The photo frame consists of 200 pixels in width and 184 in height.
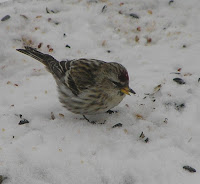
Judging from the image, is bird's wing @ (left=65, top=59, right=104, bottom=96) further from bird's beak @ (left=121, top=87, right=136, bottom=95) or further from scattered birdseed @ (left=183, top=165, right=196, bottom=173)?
scattered birdseed @ (left=183, top=165, right=196, bottom=173)

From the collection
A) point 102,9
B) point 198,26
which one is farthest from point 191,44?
point 102,9

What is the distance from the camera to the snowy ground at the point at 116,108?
3.14 meters

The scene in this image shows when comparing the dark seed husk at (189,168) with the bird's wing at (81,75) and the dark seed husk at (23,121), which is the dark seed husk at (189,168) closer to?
the bird's wing at (81,75)

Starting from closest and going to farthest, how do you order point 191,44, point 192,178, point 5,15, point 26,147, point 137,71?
point 192,178 → point 26,147 → point 137,71 → point 191,44 → point 5,15

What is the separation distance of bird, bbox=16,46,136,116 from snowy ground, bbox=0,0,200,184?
0.20 m

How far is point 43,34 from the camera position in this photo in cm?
516

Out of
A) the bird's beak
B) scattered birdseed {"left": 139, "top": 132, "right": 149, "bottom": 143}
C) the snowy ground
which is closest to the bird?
the bird's beak

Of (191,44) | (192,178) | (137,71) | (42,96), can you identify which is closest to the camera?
(192,178)

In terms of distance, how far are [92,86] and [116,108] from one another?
0.46 metres

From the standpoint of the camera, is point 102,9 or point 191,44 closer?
point 191,44

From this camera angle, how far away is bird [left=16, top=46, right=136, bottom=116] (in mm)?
3665

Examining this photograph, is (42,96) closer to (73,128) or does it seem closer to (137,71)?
(73,128)

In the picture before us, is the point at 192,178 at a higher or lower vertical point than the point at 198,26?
lower

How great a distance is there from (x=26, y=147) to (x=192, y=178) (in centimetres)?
158
